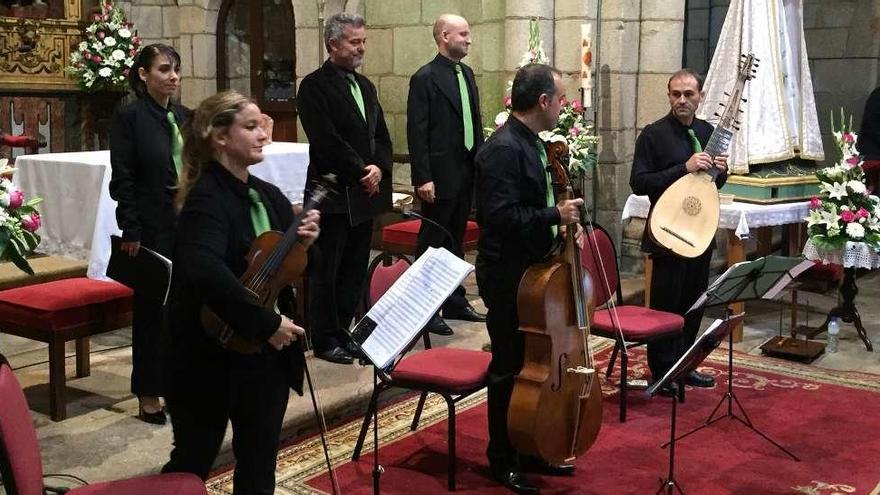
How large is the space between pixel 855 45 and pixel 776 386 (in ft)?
15.1

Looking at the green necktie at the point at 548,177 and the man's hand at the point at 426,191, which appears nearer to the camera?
the green necktie at the point at 548,177

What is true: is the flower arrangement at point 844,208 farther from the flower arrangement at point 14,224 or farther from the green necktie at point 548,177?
the flower arrangement at point 14,224

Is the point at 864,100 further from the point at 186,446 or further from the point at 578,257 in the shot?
the point at 186,446

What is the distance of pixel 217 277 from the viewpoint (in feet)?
8.79

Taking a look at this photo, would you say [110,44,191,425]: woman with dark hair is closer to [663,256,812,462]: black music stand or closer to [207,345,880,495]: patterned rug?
[207,345,880,495]: patterned rug

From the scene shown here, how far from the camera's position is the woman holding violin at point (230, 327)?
2.75 meters

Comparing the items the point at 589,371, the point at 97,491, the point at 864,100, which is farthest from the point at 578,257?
the point at 864,100

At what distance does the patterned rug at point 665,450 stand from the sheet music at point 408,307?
0.72 metres

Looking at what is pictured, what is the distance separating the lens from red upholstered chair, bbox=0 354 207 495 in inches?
92.5

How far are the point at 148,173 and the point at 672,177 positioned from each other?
95.7 inches

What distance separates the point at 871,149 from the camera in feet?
25.5

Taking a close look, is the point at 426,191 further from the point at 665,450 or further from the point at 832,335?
the point at 832,335

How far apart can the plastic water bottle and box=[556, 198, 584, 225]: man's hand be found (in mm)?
3022

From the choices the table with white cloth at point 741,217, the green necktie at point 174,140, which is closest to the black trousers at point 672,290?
the table with white cloth at point 741,217
